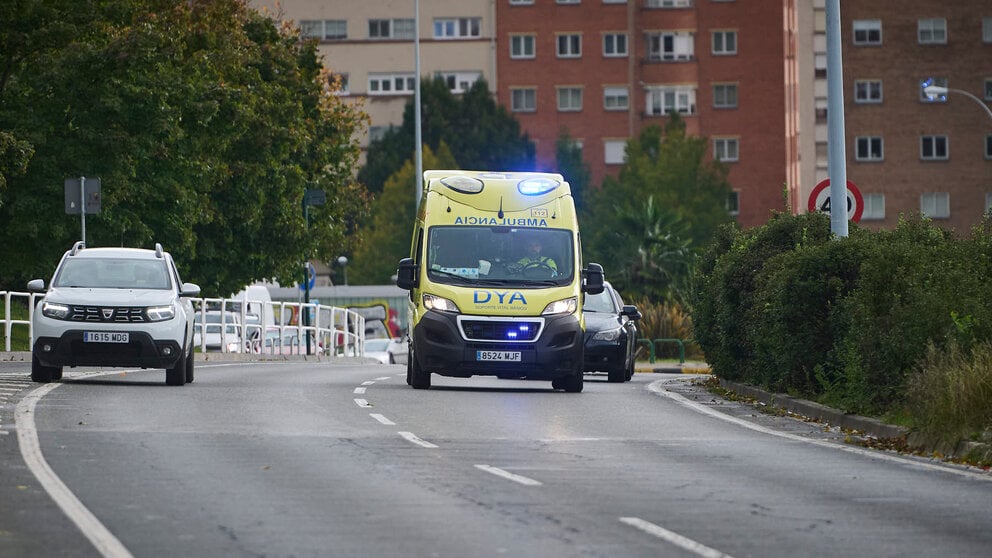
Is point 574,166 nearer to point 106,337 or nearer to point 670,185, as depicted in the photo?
point 670,185

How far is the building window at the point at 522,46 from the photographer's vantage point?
114m

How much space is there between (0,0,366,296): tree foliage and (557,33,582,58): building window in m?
59.3

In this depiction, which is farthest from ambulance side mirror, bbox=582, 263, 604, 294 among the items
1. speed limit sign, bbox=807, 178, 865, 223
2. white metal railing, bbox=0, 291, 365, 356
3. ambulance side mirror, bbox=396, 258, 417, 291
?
white metal railing, bbox=0, 291, 365, 356

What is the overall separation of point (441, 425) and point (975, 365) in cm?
487

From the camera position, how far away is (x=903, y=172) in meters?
110

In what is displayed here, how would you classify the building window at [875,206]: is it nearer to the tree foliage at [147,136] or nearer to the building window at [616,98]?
the building window at [616,98]

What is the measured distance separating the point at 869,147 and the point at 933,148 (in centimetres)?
336

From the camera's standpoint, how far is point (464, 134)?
109 m

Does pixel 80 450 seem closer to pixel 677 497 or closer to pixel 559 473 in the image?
pixel 559 473

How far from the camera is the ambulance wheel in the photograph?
25.6 m

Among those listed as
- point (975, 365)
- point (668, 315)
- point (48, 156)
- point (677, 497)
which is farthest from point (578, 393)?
point (668, 315)

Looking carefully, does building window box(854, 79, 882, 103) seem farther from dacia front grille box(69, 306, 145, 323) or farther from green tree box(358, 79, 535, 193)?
dacia front grille box(69, 306, 145, 323)

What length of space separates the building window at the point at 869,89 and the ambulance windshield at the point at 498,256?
87.3 meters

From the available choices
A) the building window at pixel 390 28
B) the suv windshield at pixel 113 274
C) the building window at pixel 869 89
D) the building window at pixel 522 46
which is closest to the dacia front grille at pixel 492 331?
the suv windshield at pixel 113 274
